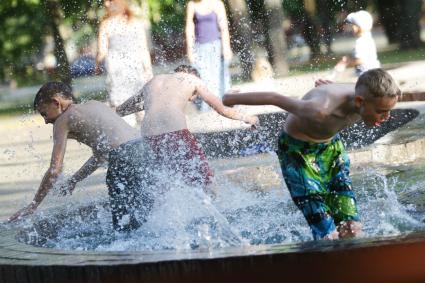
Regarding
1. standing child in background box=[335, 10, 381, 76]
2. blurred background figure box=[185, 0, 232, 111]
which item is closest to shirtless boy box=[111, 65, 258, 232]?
standing child in background box=[335, 10, 381, 76]

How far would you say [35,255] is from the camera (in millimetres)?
5195

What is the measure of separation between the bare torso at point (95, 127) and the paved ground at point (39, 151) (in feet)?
3.17

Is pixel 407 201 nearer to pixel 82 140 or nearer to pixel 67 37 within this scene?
pixel 82 140

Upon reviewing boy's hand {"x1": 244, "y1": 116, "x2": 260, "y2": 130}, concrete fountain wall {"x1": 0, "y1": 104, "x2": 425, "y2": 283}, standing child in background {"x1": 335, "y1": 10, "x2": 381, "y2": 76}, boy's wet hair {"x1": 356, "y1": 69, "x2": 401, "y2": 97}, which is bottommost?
concrete fountain wall {"x1": 0, "y1": 104, "x2": 425, "y2": 283}

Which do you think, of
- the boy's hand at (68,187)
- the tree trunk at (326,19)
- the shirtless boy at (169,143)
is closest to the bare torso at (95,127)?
the shirtless boy at (169,143)

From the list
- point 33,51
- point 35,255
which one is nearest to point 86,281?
point 35,255

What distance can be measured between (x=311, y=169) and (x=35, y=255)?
156cm

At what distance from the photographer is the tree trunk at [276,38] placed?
23344mm

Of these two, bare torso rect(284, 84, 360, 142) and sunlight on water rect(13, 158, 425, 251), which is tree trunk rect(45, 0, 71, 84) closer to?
sunlight on water rect(13, 158, 425, 251)

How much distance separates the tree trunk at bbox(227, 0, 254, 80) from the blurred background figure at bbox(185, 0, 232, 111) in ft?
20.8

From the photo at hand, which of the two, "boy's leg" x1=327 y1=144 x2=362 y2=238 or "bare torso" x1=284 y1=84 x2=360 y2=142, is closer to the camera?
"bare torso" x1=284 y1=84 x2=360 y2=142

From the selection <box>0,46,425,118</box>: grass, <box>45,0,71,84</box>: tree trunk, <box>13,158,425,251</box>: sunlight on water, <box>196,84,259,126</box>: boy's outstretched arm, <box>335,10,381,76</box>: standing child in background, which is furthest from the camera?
<box>0,46,425,118</box>: grass

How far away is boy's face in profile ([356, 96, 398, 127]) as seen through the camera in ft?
17.3

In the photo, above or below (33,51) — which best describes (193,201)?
below
